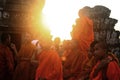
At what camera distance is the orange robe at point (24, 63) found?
10828 mm

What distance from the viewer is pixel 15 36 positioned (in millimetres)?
17891

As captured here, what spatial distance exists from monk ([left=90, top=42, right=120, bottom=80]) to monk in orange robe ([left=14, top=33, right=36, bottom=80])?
437 centimetres

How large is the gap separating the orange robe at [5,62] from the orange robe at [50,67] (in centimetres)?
286

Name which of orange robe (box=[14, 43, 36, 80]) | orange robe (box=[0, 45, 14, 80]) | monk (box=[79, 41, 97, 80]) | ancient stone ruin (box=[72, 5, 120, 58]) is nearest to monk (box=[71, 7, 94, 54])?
monk (box=[79, 41, 97, 80])

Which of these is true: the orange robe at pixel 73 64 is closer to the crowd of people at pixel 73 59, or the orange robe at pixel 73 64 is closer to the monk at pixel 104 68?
the crowd of people at pixel 73 59

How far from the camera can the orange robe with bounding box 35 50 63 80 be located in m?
8.06

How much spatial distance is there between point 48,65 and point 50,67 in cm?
7

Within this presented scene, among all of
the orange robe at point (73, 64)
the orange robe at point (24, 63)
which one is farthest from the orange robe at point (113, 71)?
the orange robe at point (24, 63)

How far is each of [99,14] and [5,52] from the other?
14.3 m

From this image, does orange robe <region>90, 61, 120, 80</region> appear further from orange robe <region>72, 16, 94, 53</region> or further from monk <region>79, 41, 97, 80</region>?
orange robe <region>72, 16, 94, 53</region>

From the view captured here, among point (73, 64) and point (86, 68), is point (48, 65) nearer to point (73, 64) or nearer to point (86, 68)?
point (73, 64)

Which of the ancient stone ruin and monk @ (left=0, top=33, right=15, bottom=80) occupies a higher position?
the ancient stone ruin

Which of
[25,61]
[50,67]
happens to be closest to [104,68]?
[50,67]

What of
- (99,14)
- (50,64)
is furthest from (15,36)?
(50,64)
